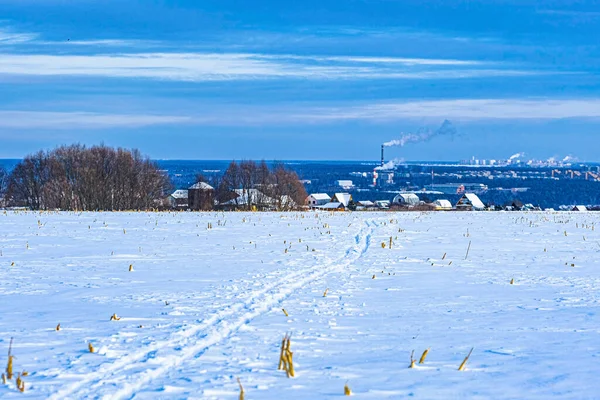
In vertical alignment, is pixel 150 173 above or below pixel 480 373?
above

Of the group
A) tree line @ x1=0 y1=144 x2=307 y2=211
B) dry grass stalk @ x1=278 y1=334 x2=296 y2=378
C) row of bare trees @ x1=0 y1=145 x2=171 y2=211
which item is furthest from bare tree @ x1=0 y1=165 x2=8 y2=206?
dry grass stalk @ x1=278 y1=334 x2=296 y2=378

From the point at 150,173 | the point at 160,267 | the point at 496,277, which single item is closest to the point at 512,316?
the point at 496,277

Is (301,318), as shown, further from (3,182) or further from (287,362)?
(3,182)

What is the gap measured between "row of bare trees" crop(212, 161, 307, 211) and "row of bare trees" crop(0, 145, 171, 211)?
7.65 m

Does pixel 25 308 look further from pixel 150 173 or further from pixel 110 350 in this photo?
pixel 150 173

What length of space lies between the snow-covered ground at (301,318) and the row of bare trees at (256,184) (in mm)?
64615

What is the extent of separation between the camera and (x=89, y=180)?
6306 cm

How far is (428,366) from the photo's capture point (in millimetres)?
6434

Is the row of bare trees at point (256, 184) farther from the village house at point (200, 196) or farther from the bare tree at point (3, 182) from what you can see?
the bare tree at point (3, 182)

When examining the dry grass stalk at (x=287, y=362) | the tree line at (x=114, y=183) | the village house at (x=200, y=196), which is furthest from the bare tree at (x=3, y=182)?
the dry grass stalk at (x=287, y=362)

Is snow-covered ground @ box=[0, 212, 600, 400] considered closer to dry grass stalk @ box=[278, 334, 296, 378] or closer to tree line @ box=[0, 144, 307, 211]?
dry grass stalk @ box=[278, 334, 296, 378]

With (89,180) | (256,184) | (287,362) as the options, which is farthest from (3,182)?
(287,362)

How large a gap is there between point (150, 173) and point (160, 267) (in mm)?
63865

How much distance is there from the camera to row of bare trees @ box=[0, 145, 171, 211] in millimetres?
63334
